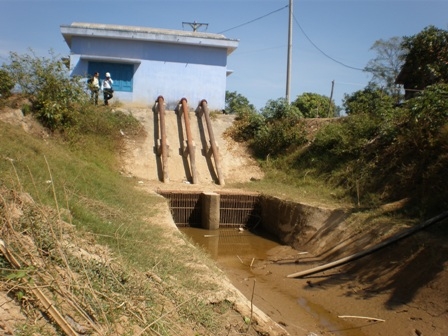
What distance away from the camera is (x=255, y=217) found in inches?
576

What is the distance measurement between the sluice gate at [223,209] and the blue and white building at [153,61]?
6962 mm

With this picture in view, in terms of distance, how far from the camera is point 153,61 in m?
20.5

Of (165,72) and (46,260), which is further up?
(165,72)

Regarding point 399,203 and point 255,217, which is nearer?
point 399,203

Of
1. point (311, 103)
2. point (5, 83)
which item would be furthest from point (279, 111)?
point (311, 103)

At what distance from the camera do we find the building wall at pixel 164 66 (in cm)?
2020

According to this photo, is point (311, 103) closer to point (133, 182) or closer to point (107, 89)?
point (107, 89)

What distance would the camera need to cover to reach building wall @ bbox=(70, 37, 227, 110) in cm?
2020

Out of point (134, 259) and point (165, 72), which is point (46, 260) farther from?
point (165, 72)

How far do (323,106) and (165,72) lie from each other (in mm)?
12167

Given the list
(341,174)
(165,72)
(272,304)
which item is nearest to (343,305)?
(272,304)

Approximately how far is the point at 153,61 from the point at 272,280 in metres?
13.3

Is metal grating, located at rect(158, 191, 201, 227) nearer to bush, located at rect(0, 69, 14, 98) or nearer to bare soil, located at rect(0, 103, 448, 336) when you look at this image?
bare soil, located at rect(0, 103, 448, 336)

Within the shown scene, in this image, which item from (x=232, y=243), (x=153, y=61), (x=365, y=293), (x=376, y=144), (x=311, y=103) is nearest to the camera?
(x=365, y=293)
